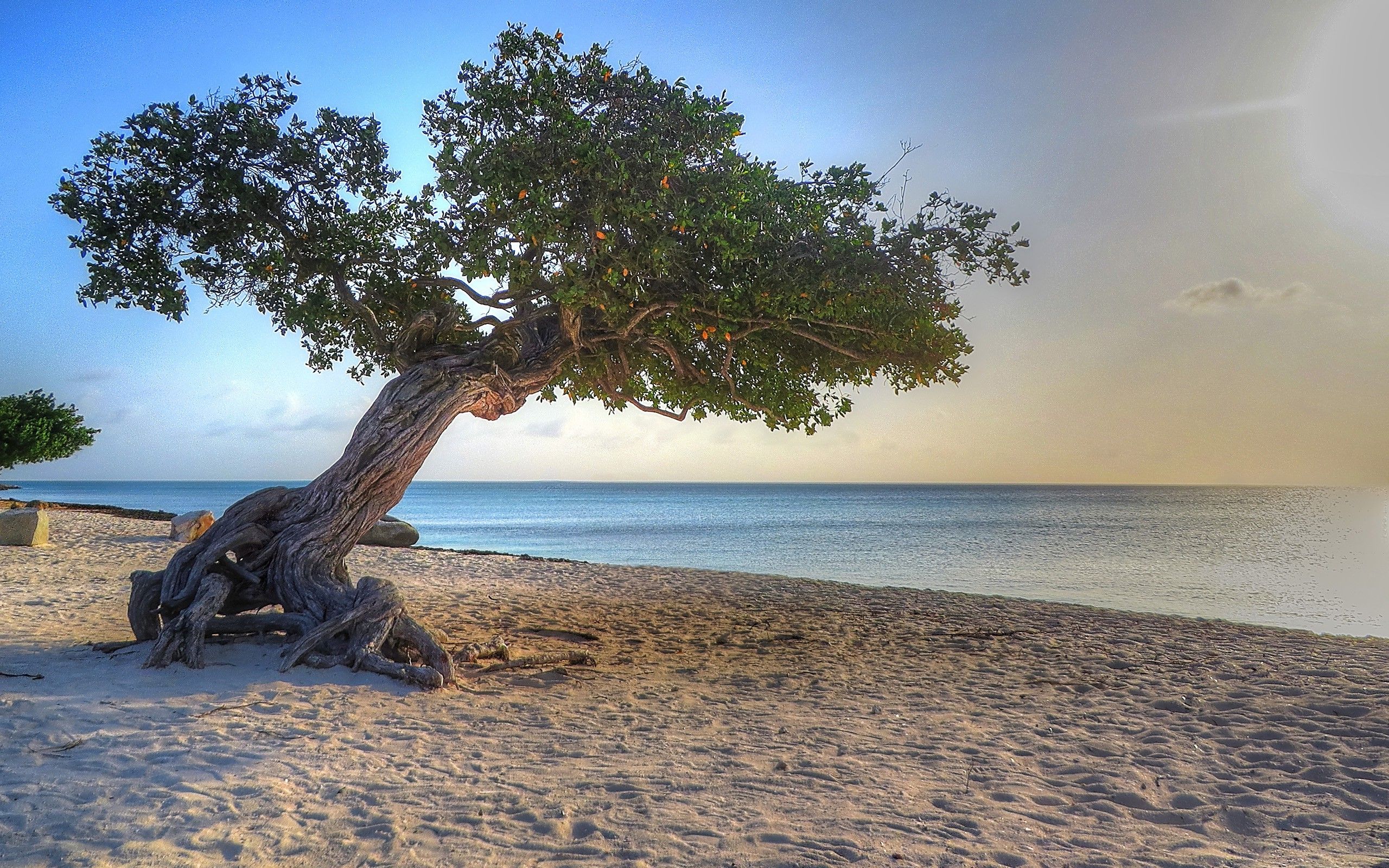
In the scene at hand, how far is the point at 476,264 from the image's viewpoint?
8312mm

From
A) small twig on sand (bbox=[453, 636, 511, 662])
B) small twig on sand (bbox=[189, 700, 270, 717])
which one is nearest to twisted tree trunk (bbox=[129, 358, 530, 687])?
small twig on sand (bbox=[453, 636, 511, 662])

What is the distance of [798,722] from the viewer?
693 centimetres

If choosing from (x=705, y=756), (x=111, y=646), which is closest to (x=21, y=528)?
(x=111, y=646)

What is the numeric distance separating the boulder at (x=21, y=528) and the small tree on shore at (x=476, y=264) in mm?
10427

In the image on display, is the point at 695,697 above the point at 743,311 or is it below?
below

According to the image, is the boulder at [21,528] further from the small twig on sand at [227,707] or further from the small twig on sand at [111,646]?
the small twig on sand at [227,707]

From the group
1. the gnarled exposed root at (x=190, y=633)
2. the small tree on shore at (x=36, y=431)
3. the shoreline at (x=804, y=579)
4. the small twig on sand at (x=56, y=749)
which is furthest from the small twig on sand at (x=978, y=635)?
the small tree on shore at (x=36, y=431)

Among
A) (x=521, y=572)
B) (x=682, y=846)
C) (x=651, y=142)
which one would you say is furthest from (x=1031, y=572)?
(x=682, y=846)

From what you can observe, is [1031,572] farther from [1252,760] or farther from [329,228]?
[329,228]

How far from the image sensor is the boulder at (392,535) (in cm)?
2145

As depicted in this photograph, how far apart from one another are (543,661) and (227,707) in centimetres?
320

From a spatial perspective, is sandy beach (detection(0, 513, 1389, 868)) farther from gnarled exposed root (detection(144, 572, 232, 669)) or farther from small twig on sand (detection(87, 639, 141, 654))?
gnarled exposed root (detection(144, 572, 232, 669))

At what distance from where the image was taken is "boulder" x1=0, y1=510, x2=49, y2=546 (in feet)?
53.9

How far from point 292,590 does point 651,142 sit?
627cm
